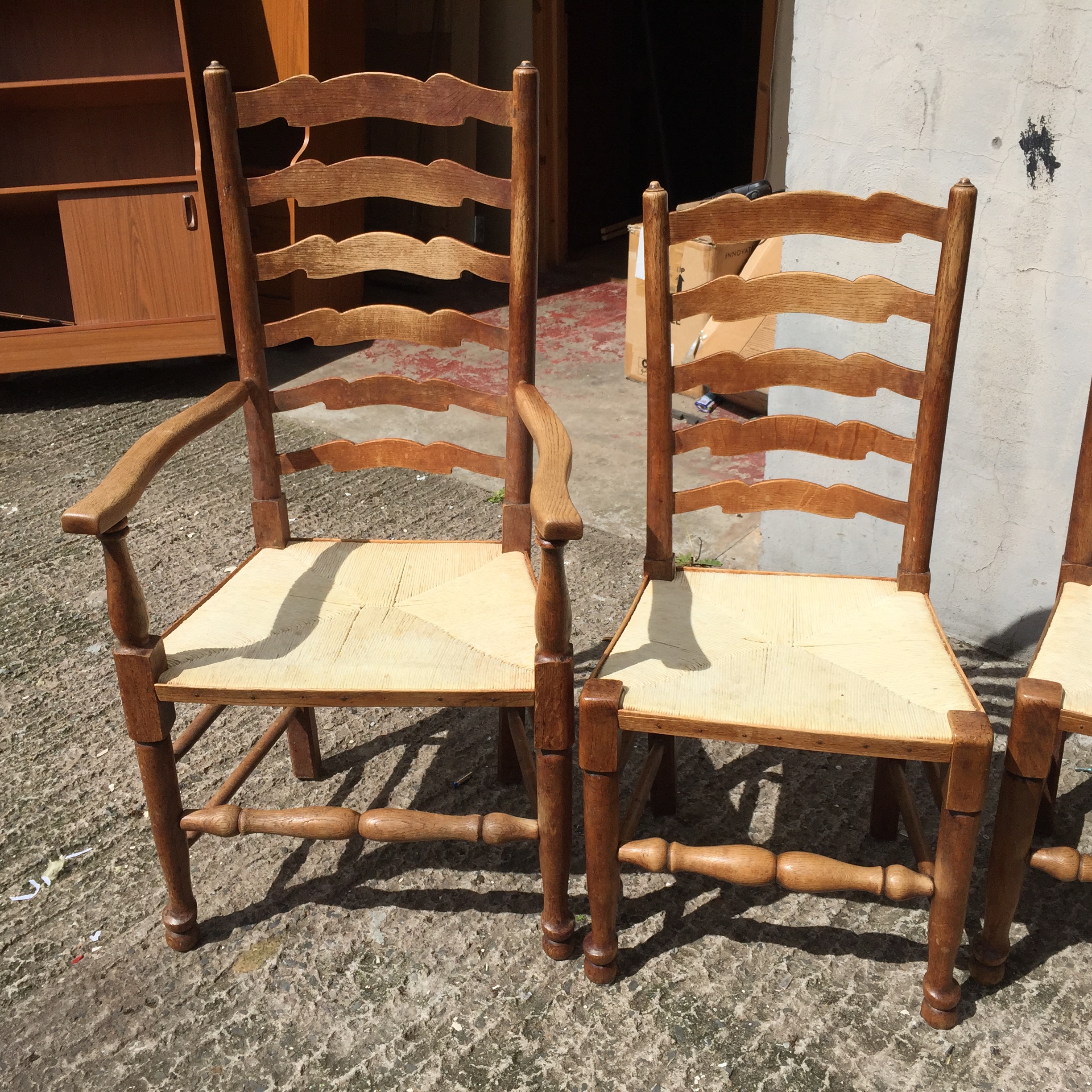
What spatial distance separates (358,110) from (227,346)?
265cm

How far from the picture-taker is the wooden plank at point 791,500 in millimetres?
1764

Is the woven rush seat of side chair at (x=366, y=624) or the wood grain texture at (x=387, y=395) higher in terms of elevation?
the wood grain texture at (x=387, y=395)

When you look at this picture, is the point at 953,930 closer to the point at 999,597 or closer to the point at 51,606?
the point at 999,597

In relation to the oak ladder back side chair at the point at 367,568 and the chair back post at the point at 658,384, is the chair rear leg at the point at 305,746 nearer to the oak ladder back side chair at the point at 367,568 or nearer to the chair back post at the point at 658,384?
the oak ladder back side chair at the point at 367,568

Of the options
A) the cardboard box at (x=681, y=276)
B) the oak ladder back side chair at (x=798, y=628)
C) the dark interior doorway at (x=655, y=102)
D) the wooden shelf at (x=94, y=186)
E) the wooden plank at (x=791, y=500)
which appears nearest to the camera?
the oak ladder back side chair at (x=798, y=628)

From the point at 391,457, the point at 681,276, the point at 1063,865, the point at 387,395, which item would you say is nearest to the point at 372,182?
the point at 387,395

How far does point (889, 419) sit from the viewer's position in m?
2.34

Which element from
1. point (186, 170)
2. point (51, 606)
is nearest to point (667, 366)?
point (51, 606)

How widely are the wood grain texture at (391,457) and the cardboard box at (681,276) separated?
5.74ft

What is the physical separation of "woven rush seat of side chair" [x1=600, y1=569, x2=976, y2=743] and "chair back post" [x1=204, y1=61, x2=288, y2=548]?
68 centimetres

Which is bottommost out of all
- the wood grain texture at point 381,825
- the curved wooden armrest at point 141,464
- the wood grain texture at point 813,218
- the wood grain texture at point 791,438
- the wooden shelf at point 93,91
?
the wood grain texture at point 381,825

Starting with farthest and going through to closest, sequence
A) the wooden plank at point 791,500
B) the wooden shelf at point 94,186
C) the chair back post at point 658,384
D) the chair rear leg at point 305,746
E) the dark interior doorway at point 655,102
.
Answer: the dark interior doorway at point 655,102 < the wooden shelf at point 94,186 < the chair rear leg at point 305,746 < the wooden plank at point 791,500 < the chair back post at point 658,384

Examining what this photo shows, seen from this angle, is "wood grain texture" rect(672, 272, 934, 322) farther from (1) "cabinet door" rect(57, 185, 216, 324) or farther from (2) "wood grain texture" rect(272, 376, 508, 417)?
(1) "cabinet door" rect(57, 185, 216, 324)

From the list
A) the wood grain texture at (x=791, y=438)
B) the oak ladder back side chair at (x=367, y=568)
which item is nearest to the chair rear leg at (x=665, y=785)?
the oak ladder back side chair at (x=367, y=568)
